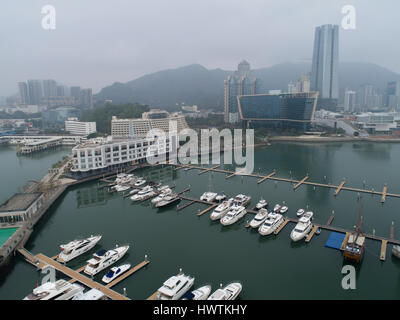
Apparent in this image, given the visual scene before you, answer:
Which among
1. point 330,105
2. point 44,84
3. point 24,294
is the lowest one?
point 24,294

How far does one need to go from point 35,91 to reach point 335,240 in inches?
3076

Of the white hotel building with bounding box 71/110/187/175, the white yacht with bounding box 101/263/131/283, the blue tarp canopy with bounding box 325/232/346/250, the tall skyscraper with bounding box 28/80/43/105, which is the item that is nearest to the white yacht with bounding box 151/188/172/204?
the white yacht with bounding box 101/263/131/283

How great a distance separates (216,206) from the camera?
11023mm

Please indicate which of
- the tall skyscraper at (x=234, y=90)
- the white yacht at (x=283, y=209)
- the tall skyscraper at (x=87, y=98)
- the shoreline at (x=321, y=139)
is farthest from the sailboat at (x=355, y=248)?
the tall skyscraper at (x=87, y=98)

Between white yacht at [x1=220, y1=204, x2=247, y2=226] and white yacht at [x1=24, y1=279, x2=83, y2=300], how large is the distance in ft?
16.1

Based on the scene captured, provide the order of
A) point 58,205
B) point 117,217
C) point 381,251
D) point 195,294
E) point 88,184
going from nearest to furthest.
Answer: point 195,294 → point 381,251 → point 117,217 → point 58,205 → point 88,184

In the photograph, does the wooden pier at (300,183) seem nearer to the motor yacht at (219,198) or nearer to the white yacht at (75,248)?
the motor yacht at (219,198)

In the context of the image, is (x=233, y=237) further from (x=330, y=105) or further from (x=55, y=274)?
(x=330, y=105)

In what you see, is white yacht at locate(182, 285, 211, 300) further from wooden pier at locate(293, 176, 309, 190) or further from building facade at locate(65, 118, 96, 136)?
building facade at locate(65, 118, 96, 136)

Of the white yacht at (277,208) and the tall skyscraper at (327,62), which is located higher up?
the tall skyscraper at (327,62)

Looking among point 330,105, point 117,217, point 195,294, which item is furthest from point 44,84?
point 195,294

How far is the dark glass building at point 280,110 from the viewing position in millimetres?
31156

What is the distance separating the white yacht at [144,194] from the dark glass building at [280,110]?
78.9 feet

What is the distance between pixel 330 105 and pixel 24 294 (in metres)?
60.8
